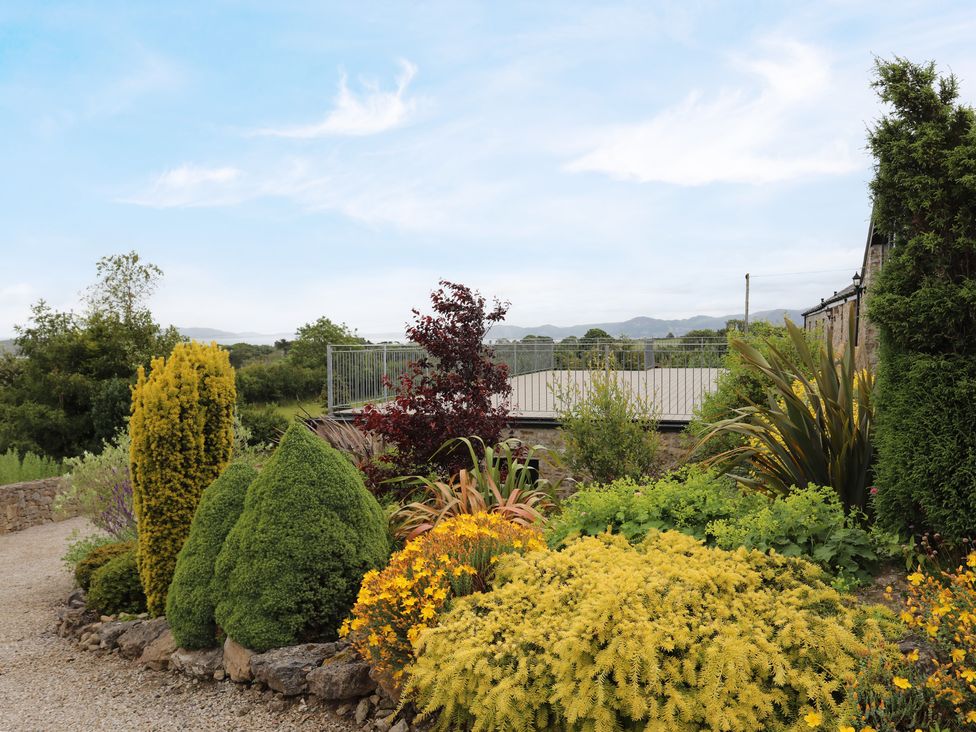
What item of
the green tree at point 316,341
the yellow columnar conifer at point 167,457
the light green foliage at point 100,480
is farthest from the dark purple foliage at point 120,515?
the green tree at point 316,341

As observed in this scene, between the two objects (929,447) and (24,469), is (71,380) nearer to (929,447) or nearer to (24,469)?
(24,469)

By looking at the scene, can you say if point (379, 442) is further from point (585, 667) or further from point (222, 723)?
point (585, 667)

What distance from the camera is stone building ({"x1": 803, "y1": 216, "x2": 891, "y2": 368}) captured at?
11102 millimetres

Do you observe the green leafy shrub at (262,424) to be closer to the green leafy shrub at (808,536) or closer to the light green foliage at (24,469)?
the light green foliage at (24,469)

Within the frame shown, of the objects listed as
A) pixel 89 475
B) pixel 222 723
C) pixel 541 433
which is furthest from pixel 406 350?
pixel 222 723

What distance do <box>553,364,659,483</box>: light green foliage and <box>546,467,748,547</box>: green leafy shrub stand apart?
11.0ft

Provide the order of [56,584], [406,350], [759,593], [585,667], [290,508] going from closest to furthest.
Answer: [585,667] → [759,593] → [290,508] → [56,584] → [406,350]

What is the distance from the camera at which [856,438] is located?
186 inches

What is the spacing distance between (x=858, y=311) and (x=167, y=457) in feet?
51.3

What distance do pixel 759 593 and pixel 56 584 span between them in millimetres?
6674

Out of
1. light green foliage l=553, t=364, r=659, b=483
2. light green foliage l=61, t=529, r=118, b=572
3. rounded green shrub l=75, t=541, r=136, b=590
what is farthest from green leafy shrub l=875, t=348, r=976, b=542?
light green foliage l=61, t=529, r=118, b=572

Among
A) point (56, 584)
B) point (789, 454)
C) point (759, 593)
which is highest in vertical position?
point (789, 454)

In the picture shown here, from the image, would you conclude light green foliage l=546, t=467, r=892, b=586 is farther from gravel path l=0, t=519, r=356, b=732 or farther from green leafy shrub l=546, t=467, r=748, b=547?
gravel path l=0, t=519, r=356, b=732

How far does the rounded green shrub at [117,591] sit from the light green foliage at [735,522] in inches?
137
